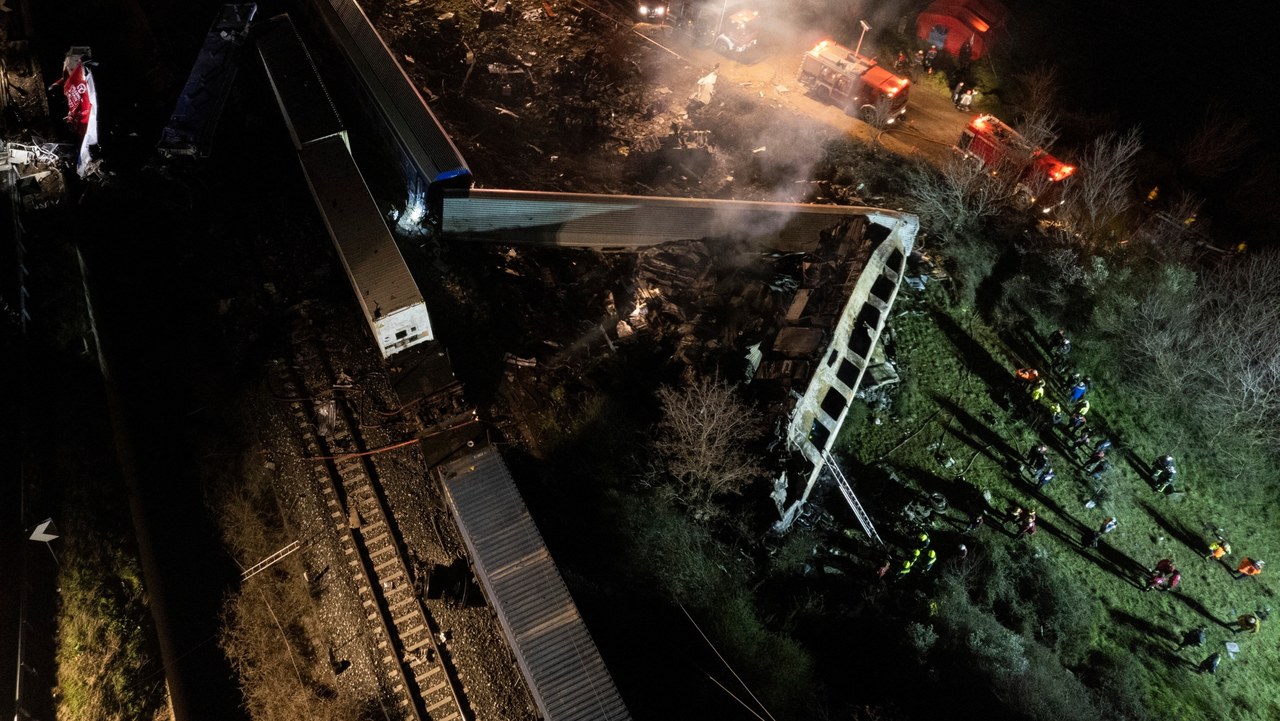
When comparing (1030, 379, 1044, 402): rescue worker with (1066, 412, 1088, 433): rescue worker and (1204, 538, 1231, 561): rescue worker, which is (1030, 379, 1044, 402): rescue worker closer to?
(1066, 412, 1088, 433): rescue worker

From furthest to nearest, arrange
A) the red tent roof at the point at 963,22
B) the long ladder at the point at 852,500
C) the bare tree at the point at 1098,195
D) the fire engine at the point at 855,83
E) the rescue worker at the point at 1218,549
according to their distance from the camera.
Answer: the red tent roof at the point at 963,22 → the fire engine at the point at 855,83 → the bare tree at the point at 1098,195 → the rescue worker at the point at 1218,549 → the long ladder at the point at 852,500

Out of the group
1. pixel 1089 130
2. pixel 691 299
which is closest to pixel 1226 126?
pixel 1089 130

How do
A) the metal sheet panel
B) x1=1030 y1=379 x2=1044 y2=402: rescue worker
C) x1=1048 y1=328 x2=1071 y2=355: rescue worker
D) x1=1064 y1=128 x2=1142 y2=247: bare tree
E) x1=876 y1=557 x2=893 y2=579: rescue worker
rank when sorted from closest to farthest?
the metal sheet panel, x1=876 y1=557 x2=893 y2=579: rescue worker, x1=1030 y1=379 x2=1044 y2=402: rescue worker, x1=1048 y1=328 x2=1071 y2=355: rescue worker, x1=1064 y1=128 x2=1142 y2=247: bare tree

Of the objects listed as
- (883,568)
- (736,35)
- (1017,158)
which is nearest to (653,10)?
(736,35)

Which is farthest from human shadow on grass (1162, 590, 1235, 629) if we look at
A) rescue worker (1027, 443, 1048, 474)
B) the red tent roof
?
the red tent roof

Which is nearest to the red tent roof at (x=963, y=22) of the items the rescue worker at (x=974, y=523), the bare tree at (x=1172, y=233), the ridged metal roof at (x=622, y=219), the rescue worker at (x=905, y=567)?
the bare tree at (x=1172, y=233)

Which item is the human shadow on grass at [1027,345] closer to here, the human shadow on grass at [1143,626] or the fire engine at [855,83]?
the human shadow on grass at [1143,626]
